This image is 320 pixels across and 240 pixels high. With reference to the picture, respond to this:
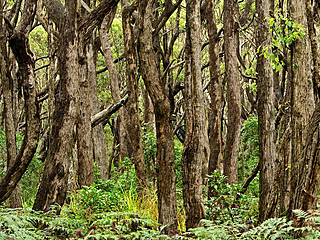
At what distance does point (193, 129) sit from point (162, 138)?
1.38 feet

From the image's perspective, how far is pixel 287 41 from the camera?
4.84m

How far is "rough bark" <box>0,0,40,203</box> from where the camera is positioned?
260 inches

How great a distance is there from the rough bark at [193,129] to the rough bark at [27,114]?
93.9 inches

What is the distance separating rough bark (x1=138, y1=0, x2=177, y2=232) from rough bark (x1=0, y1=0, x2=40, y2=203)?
75.3 inches

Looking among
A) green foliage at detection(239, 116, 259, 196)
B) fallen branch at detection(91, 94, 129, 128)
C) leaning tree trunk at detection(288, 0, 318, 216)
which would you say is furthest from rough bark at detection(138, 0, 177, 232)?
green foliage at detection(239, 116, 259, 196)

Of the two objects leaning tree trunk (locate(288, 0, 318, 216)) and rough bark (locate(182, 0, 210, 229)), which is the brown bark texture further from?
leaning tree trunk (locate(288, 0, 318, 216))

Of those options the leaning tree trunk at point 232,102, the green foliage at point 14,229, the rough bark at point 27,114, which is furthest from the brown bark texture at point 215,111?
the green foliage at point 14,229

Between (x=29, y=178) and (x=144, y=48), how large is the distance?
8947 millimetres

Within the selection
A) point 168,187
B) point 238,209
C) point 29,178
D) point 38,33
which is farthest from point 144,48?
point 38,33

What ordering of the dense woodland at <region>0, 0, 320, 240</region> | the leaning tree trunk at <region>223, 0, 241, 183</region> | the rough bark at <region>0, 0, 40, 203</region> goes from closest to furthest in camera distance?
the dense woodland at <region>0, 0, 320, 240</region>
the rough bark at <region>0, 0, 40, 203</region>
the leaning tree trunk at <region>223, 0, 241, 183</region>

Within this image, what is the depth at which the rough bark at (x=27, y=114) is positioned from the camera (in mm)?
6598

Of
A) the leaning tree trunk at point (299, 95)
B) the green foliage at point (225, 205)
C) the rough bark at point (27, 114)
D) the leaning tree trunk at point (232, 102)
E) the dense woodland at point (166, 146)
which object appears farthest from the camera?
the leaning tree trunk at point (232, 102)

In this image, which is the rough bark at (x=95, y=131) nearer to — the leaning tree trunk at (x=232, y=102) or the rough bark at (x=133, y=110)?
the leaning tree trunk at (x=232, y=102)

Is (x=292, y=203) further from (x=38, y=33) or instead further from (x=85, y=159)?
(x=38, y=33)
